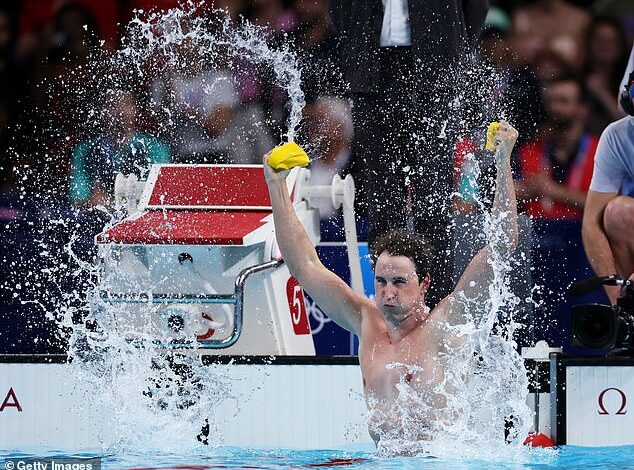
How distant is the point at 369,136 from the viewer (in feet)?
A: 12.5

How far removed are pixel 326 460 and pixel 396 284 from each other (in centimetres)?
59

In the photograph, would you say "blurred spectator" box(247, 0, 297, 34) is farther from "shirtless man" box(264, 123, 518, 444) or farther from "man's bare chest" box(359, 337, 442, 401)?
"man's bare chest" box(359, 337, 442, 401)

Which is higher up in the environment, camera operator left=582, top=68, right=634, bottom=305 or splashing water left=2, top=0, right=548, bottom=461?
camera operator left=582, top=68, right=634, bottom=305

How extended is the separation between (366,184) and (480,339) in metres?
0.75

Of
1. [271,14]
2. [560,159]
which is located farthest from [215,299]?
[271,14]

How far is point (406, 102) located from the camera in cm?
378

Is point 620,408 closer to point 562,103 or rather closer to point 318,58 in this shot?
point 562,103

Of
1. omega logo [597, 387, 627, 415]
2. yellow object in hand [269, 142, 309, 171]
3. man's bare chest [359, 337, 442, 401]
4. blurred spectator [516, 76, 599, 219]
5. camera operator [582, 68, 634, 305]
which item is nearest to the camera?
yellow object in hand [269, 142, 309, 171]

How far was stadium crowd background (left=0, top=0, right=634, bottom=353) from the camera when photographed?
193 inches

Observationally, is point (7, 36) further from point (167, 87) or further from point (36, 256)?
point (36, 256)

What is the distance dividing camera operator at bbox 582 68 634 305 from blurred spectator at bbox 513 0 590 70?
1.01 metres

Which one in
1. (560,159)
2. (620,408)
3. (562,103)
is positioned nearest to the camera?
(620,408)

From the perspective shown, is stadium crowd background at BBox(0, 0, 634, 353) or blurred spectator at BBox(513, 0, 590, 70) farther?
blurred spectator at BBox(513, 0, 590, 70)

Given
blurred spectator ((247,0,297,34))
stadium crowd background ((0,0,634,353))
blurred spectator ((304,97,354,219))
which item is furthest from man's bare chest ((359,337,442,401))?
blurred spectator ((247,0,297,34))
